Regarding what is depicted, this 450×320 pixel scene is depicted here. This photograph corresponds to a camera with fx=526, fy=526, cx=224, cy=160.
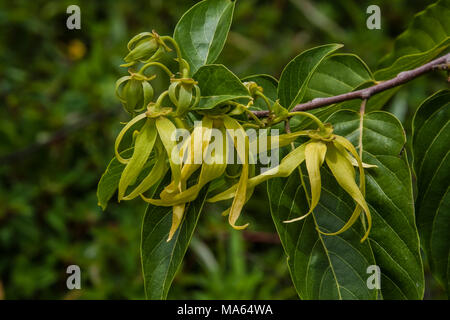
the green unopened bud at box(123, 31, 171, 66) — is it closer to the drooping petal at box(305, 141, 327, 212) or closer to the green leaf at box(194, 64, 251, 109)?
the green leaf at box(194, 64, 251, 109)

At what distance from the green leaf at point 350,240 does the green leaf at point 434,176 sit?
0.31 feet

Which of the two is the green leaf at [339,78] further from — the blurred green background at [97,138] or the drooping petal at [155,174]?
the blurred green background at [97,138]

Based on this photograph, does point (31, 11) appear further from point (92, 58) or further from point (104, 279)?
point (104, 279)

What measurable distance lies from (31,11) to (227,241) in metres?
1.31

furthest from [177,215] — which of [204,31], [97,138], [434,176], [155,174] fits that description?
[97,138]

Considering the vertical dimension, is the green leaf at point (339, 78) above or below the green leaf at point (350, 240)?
above

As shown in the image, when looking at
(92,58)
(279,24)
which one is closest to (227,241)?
(92,58)

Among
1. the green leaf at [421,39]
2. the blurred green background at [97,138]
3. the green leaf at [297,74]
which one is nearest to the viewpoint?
the green leaf at [297,74]

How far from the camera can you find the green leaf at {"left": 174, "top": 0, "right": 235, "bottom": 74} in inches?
30.4

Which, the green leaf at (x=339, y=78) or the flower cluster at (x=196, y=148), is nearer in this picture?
the flower cluster at (x=196, y=148)

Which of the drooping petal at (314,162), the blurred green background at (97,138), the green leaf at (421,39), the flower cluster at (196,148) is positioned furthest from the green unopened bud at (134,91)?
the blurred green background at (97,138)

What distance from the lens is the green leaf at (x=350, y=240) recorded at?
2.34 ft

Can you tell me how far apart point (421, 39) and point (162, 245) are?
662 mm

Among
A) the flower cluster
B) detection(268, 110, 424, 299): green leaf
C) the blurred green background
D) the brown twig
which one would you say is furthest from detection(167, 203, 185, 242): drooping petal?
the blurred green background
